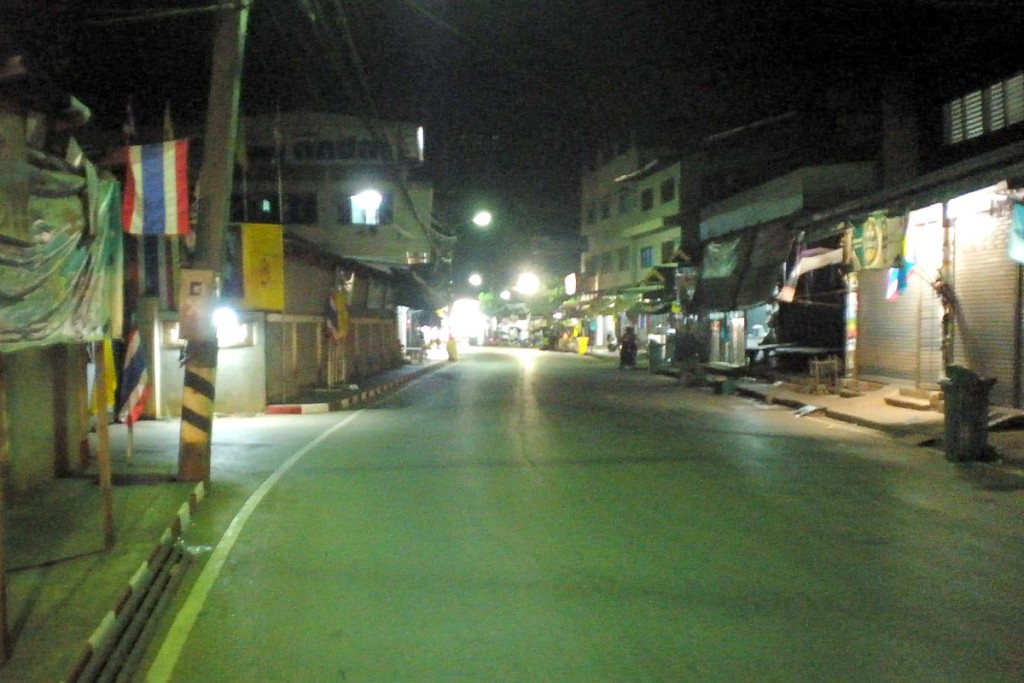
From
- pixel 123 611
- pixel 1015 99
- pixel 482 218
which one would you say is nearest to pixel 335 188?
pixel 482 218

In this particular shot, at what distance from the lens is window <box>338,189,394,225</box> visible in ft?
152

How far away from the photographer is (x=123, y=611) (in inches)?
261

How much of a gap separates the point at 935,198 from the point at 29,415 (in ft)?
49.3

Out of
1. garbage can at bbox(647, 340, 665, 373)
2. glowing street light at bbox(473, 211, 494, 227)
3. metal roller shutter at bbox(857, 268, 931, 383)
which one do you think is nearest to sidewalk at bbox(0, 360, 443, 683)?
metal roller shutter at bbox(857, 268, 931, 383)

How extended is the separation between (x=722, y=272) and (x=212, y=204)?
2222 cm

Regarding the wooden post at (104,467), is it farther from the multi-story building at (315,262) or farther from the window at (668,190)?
the window at (668,190)

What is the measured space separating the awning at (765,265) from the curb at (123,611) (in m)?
20.0

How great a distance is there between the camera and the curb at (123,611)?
220 inches

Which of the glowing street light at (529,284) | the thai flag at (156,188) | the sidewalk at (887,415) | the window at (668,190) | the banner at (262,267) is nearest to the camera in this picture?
the thai flag at (156,188)

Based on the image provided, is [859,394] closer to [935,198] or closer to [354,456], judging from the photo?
[935,198]

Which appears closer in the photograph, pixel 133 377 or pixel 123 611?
pixel 123 611

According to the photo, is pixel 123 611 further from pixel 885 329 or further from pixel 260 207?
pixel 260 207

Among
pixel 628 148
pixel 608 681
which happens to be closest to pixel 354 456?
pixel 608 681

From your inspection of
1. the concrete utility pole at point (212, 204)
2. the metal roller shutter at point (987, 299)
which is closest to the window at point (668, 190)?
the metal roller shutter at point (987, 299)
